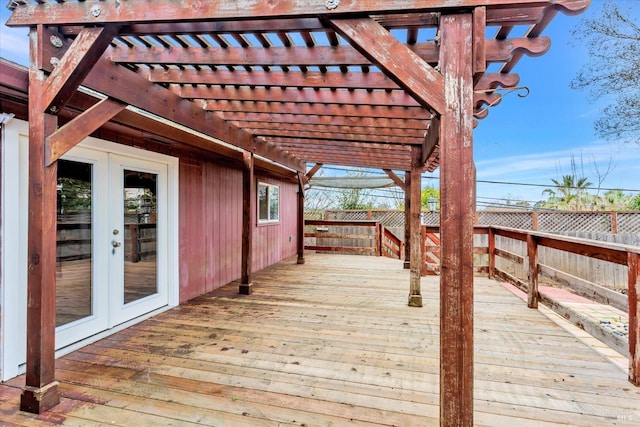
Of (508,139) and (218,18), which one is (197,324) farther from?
(508,139)

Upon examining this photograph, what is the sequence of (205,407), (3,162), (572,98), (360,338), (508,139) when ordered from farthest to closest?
(508,139) < (572,98) < (360,338) < (3,162) < (205,407)

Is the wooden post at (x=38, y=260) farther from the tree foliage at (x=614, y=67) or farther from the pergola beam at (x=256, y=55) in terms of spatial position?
the tree foliage at (x=614, y=67)

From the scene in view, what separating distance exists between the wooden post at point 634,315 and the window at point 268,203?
5.60 metres

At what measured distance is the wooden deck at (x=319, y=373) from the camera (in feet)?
6.01

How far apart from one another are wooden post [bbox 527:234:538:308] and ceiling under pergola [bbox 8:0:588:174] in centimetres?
166

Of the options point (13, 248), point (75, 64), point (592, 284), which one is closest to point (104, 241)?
point (13, 248)

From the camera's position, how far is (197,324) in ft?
10.8

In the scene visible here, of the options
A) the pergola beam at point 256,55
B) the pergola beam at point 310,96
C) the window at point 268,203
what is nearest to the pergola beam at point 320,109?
the pergola beam at point 310,96

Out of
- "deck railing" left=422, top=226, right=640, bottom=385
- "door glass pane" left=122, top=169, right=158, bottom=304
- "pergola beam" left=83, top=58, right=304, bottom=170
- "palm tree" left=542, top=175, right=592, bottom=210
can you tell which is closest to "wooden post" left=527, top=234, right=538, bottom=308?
"deck railing" left=422, top=226, right=640, bottom=385

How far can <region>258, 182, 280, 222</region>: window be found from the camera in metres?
6.72

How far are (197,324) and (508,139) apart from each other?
67.7 ft

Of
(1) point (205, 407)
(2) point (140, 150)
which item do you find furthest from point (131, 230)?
(1) point (205, 407)

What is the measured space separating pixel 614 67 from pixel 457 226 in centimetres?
701

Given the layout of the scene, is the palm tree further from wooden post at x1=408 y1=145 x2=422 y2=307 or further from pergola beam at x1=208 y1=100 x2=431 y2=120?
pergola beam at x1=208 y1=100 x2=431 y2=120
